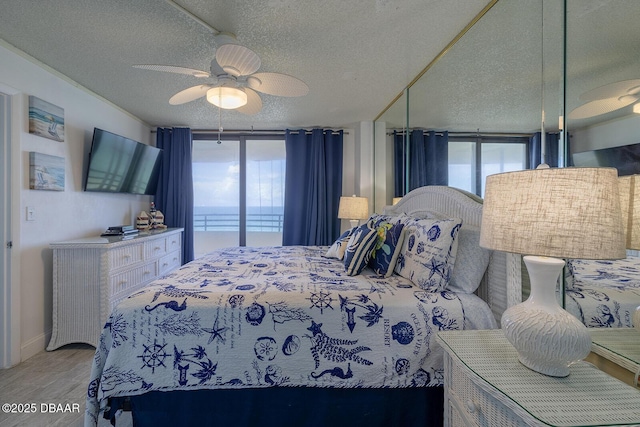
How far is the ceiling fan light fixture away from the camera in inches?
78.0

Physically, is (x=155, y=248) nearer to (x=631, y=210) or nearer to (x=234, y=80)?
(x=234, y=80)

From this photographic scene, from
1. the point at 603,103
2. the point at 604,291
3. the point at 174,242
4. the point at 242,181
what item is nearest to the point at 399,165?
the point at 603,103

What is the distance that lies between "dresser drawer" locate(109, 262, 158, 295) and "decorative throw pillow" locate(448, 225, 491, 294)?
2.73 meters

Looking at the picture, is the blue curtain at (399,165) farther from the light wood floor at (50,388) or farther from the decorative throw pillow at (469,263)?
the light wood floor at (50,388)

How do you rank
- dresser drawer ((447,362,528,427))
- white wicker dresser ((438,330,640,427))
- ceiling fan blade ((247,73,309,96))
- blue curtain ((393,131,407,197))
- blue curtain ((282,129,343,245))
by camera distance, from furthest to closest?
blue curtain ((282,129,343,245))
blue curtain ((393,131,407,197))
ceiling fan blade ((247,73,309,96))
dresser drawer ((447,362,528,427))
white wicker dresser ((438,330,640,427))

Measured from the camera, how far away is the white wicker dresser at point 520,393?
0.72 metres

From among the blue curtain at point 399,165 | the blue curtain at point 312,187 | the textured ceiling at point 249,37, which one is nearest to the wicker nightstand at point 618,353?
the textured ceiling at point 249,37

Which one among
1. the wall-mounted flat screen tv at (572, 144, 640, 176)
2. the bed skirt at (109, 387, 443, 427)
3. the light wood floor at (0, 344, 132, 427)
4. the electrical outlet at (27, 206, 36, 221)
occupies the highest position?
the wall-mounted flat screen tv at (572, 144, 640, 176)

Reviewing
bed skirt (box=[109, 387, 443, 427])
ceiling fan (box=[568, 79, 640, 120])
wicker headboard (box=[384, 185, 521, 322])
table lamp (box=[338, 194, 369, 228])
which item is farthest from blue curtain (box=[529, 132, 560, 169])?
table lamp (box=[338, 194, 369, 228])

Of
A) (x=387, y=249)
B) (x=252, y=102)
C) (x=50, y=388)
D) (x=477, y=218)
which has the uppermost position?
(x=252, y=102)

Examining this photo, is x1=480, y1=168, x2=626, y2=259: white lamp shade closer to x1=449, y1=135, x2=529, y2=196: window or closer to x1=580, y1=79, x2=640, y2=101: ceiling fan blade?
x1=580, y1=79, x2=640, y2=101: ceiling fan blade

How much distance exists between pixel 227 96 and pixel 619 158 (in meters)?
2.14

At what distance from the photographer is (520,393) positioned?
31.4 inches

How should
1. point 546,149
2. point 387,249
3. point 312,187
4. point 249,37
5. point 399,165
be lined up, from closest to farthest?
1. point 546,149
2. point 387,249
3. point 249,37
4. point 399,165
5. point 312,187
